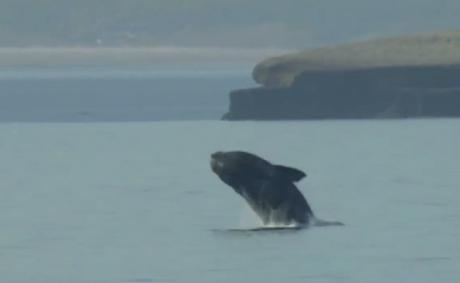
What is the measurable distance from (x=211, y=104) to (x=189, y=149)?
61345mm

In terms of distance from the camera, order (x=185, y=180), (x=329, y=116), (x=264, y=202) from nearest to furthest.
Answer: (x=264, y=202) < (x=185, y=180) < (x=329, y=116)

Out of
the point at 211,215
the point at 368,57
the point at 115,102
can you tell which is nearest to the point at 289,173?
the point at 211,215

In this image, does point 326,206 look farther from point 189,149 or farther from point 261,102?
point 261,102

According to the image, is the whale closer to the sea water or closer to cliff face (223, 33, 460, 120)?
the sea water

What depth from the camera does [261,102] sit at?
380 feet

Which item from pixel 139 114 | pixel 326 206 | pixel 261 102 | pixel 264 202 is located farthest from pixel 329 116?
pixel 264 202

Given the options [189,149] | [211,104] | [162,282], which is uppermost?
[211,104]

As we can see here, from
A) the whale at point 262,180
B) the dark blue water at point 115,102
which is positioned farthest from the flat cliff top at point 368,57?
the whale at point 262,180

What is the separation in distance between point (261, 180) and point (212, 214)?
19.2 ft

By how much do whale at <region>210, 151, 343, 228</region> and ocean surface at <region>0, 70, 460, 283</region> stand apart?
464 mm

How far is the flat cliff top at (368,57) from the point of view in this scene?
405 ft

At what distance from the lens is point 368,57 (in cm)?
12938

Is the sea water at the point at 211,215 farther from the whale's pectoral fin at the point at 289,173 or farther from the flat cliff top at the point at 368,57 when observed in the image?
the flat cliff top at the point at 368,57

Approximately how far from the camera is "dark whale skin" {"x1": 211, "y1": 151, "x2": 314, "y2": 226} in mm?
46250
